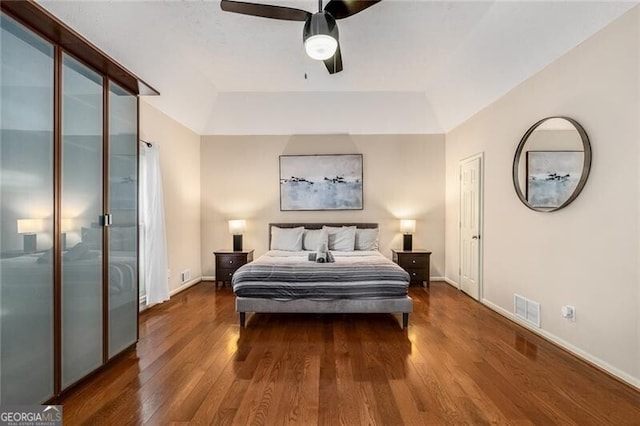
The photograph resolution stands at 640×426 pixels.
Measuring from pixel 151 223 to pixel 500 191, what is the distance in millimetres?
4504

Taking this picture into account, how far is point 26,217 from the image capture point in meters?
1.76

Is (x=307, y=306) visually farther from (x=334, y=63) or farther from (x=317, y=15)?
(x=317, y=15)

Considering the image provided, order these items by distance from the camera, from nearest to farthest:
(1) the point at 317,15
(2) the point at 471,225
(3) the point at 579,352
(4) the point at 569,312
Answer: (1) the point at 317,15
(3) the point at 579,352
(4) the point at 569,312
(2) the point at 471,225

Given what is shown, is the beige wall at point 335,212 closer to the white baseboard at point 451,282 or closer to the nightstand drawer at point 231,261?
the white baseboard at point 451,282

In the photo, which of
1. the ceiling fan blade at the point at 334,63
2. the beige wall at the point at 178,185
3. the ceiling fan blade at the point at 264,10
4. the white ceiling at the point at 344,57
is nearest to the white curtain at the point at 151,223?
the beige wall at the point at 178,185

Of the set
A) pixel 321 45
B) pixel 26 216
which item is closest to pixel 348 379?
pixel 26 216

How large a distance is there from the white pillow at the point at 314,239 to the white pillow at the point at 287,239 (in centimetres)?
9

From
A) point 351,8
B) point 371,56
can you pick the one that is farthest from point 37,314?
point 371,56

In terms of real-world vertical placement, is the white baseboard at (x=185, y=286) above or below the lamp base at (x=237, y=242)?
below

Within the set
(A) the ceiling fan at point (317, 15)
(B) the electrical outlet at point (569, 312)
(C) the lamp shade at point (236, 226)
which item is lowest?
(B) the electrical outlet at point (569, 312)

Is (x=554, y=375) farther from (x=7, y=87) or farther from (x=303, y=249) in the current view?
(x=7, y=87)

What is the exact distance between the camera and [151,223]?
156 inches

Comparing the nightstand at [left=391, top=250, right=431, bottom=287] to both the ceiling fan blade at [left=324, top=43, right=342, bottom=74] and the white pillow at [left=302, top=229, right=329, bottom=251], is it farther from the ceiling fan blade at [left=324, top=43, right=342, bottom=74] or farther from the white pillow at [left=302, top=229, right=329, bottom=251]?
the ceiling fan blade at [left=324, top=43, right=342, bottom=74]

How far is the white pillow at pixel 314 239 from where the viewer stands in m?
5.01
